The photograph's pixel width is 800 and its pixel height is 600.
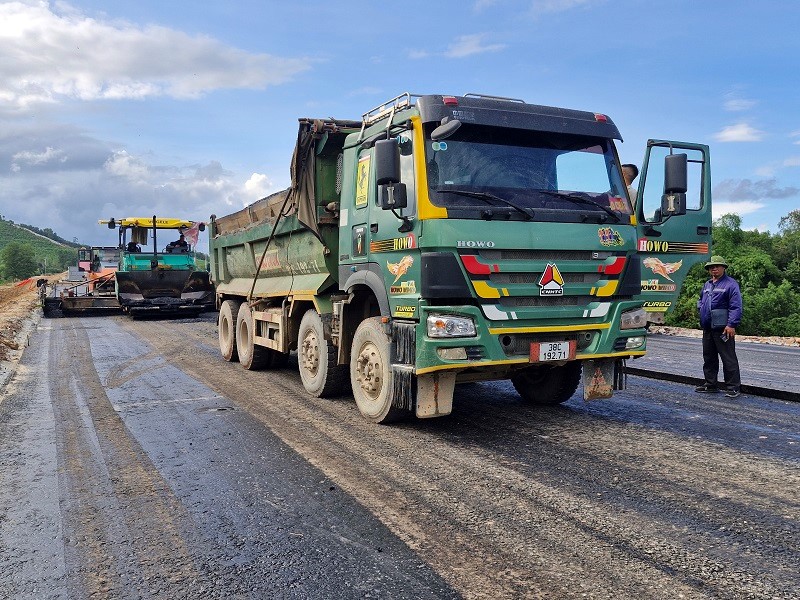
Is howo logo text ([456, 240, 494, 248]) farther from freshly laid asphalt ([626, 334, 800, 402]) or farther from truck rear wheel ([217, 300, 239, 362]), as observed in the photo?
truck rear wheel ([217, 300, 239, 362])

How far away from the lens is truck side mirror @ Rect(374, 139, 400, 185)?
5.70 m

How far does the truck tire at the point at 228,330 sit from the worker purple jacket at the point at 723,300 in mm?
7006

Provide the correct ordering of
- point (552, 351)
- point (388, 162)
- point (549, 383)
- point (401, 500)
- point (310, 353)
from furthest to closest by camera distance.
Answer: point (310, 353) < point (549, 383) < point (552, 351) < point (388, 162) < point (401, 500)

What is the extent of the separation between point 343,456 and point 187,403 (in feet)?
10.0

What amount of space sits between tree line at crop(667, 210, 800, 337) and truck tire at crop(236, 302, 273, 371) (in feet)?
60.5

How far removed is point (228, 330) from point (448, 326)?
6794 mm

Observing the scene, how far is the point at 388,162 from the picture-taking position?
5699mm

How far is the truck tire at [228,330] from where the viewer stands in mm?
11289

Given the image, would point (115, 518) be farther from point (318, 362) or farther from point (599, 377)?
point (599, 377)

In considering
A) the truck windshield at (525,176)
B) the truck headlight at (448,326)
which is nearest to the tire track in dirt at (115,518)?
the truck headlight at (448,326)

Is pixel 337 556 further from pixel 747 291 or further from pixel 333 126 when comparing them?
pixel 747 291

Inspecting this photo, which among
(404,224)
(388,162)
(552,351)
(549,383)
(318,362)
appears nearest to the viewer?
(388,162)

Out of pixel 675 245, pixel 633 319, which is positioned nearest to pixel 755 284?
pixel 675 245

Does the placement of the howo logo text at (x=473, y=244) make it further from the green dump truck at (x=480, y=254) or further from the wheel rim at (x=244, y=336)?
the wheel rim at (x=244, y=336)
